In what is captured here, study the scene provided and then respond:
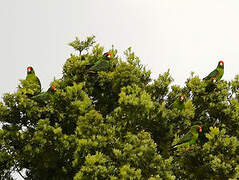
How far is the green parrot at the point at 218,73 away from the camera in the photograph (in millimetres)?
18109

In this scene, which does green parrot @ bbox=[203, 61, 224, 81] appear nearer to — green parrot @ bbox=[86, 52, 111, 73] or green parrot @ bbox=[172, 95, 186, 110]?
green parrot @ bbox=[172, 95, 186, 110]

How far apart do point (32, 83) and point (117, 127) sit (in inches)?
186

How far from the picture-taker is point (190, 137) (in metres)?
16.0

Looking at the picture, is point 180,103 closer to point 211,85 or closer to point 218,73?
point 211,85

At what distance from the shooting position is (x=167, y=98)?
1853 centimetres

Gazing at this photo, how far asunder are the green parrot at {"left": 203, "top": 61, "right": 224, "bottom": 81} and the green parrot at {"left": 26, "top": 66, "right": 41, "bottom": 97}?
769cm

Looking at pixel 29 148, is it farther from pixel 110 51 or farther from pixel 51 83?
pixel 110 51

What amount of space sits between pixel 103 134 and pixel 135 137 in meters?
1.48

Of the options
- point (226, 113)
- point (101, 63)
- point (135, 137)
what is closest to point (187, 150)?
point (226, 113)

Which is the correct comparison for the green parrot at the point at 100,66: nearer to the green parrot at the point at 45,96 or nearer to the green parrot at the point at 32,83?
the green parrot at the point at 45,96

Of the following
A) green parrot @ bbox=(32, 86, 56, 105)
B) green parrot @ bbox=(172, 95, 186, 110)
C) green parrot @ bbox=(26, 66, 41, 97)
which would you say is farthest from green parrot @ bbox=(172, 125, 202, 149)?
green parrot @ bbox=(26, 66, 41, 97)

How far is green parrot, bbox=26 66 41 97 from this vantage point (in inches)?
648

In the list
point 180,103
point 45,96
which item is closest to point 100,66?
point 45,96

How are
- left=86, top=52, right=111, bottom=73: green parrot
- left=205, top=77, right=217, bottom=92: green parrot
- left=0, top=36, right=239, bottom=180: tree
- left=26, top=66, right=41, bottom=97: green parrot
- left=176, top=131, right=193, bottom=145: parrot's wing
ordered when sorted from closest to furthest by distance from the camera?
left=0, top=36, right=239, bottom=180: tree, left=176, top=131, right=193, bottom=145: parrot's wing, left=26, top=66, right=41, bottom=97: green parrot, left=205, top=77, right=217, bottom=92: green parrot, left=86, top=52, right=111, bottom=73: green parrot
